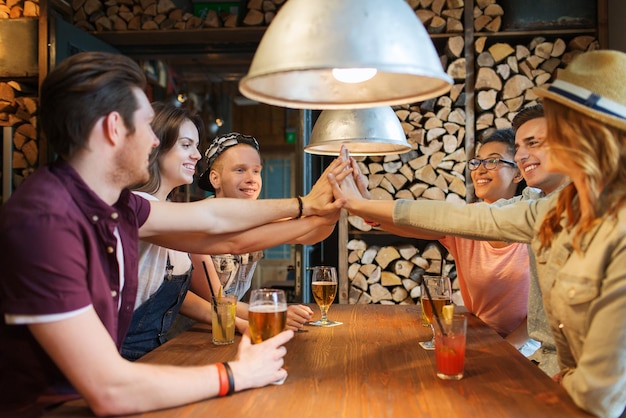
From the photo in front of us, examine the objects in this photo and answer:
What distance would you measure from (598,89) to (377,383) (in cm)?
84

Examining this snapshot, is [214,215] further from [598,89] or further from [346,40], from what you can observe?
[598,89]

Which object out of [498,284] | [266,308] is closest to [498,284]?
[498,284]

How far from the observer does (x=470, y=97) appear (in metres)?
4.27

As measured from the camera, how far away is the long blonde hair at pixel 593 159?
51.2 inches

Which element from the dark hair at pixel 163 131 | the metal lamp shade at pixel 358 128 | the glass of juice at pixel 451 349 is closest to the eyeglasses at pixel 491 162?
the metal lamp shade at pixel 358 128

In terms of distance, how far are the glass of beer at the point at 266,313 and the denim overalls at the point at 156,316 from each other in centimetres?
68

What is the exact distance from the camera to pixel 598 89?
4.25 ft

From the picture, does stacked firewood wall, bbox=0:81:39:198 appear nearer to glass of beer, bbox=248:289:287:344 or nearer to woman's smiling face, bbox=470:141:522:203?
woman's smiling face, bbox=470:141:522:203

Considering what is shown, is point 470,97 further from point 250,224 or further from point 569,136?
point 569,136

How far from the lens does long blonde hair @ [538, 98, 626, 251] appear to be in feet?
4.27

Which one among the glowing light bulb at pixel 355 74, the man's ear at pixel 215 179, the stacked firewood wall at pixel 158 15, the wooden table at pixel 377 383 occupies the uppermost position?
the stacked firewood wall at pixel 158 15

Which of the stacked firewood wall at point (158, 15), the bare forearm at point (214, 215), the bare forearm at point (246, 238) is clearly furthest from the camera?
the stacked firewood wall at point (158, 15)

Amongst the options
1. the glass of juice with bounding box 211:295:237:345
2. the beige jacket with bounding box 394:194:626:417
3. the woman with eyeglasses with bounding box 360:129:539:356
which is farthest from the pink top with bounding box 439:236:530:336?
the glass of juice with bounding box 211:295:237:345

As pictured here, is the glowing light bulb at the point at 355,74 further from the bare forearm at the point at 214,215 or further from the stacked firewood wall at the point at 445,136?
the stacked firewood wall at the point at 445,136
